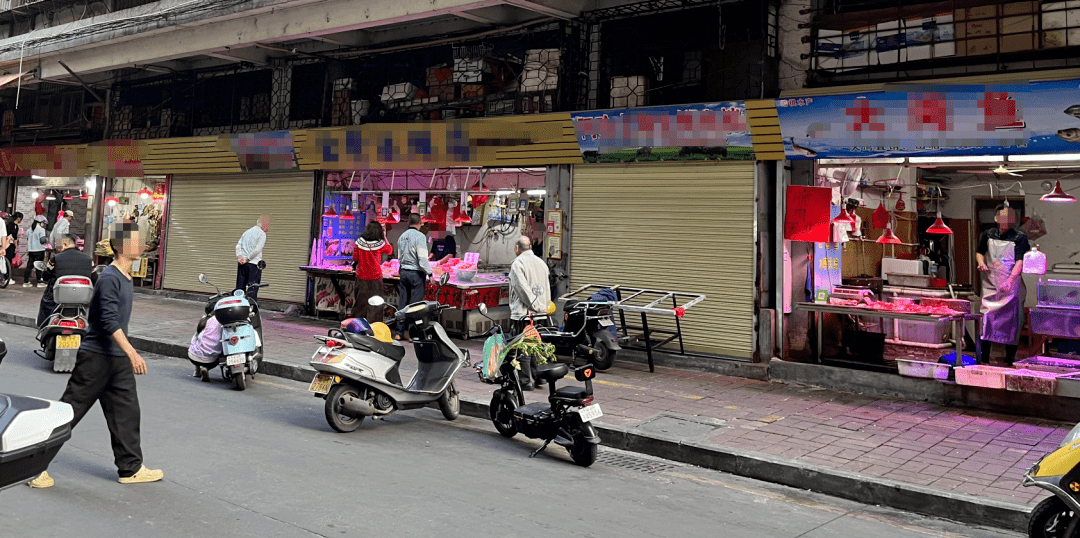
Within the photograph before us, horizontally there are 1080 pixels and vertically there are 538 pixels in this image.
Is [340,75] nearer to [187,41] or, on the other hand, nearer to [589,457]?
[187,41]

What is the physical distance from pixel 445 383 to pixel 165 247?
1447 centimetres

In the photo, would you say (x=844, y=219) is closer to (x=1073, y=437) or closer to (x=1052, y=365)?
(x=1052, y=365)

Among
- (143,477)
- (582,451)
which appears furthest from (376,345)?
Answer: (143,477)

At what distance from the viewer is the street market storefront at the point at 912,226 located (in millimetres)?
9352

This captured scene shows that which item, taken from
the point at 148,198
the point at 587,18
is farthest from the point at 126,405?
the point at 148,198

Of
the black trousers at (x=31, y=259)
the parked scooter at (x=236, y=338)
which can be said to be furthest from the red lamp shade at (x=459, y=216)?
the black trousers at (x=31, y=259)

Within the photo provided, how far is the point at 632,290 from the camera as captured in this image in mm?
12555

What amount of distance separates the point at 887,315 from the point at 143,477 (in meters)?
8.66

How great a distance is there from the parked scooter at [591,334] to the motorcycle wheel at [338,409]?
4049mm

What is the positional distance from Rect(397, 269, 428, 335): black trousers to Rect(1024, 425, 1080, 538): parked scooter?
977 centimetres

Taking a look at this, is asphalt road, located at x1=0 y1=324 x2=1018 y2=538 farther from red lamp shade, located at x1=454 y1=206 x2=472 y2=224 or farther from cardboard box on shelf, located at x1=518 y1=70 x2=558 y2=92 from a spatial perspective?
red lamp shade, located at x1=454 y1=206 x2=472 y2=224

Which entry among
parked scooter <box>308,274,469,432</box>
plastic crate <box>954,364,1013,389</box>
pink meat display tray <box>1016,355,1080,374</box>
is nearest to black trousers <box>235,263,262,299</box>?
parked scooter <box>308,274,469,432</box>

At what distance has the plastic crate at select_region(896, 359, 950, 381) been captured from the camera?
966cm

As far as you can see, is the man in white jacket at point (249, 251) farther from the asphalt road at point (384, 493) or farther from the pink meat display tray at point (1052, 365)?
the pink meat display tray at point (1052, 365)
